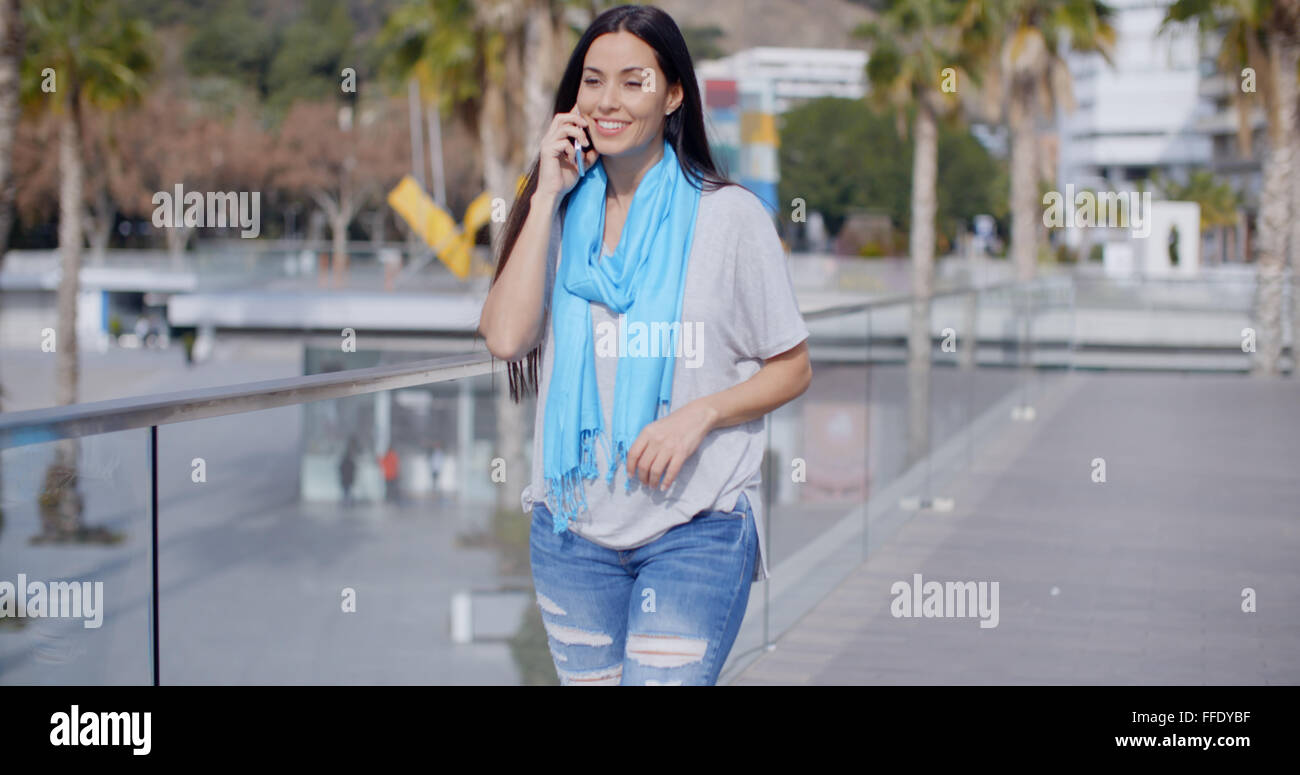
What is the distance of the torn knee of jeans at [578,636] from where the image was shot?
2258mm

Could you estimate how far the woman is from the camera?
2176 mm

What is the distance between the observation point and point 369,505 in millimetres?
7980

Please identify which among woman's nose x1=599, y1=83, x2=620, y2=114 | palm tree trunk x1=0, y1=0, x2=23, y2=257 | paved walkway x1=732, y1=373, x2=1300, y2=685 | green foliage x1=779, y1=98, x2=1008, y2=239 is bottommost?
paved walkway x1=732, y1=373, x2=1300, y2=685

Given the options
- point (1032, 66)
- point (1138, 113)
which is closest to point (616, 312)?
point (1032, 66)

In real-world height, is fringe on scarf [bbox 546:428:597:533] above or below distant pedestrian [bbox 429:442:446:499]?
above

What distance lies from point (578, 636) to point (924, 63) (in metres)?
27.2

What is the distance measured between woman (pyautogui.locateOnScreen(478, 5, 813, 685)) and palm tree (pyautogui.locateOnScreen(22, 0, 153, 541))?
2212 cm

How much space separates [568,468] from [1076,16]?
26701 millimetres

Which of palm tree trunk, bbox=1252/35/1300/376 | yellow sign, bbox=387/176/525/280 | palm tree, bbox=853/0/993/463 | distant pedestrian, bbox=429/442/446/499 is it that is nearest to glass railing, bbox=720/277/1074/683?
distant pedestrian, bbox=429/442/446/499

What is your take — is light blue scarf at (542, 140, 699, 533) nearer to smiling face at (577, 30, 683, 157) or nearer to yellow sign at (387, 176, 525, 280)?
smiling face at (577, 30, 683, 157)

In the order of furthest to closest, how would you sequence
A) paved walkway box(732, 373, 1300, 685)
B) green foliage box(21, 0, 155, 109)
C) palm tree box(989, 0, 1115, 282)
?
palm tree box(989, 0, 1115, 282) → green foliage box(21, 0, 155, 109) → paved walkway box(732, 373, 1300, 685)

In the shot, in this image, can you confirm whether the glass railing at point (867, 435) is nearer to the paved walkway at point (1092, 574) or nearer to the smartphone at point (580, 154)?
the paved walkway at point (1092, 574)

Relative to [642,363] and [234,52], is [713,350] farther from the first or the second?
[234,52]
